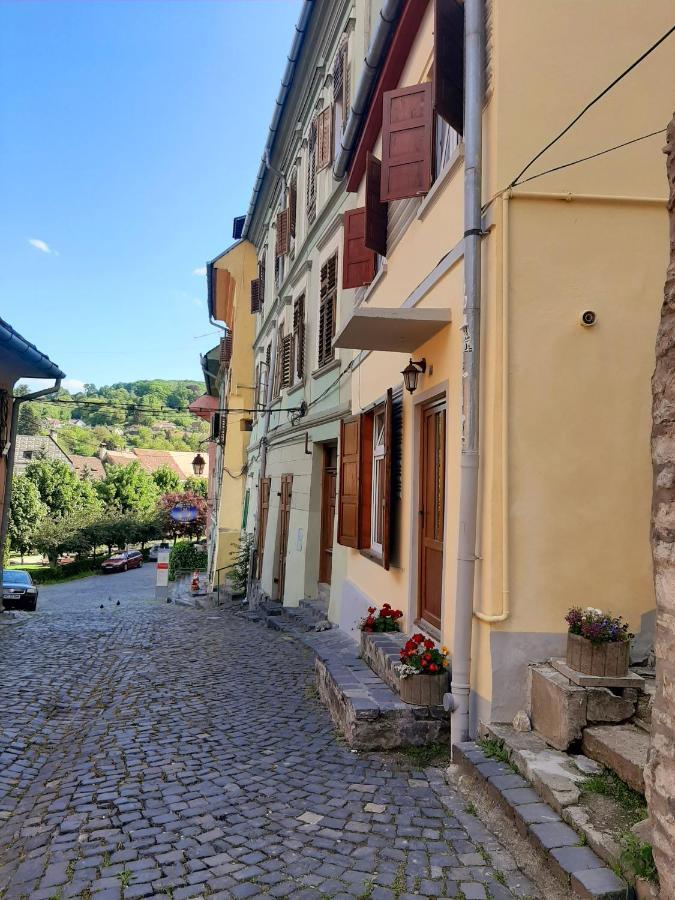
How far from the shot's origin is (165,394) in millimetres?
114562

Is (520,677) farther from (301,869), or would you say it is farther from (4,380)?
(4,380)

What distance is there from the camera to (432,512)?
557cm

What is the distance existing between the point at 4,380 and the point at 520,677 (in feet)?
35.6

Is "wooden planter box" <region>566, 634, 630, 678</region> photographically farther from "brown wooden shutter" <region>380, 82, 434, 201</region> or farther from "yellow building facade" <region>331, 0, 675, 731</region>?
"brown wooden shutter" <region>380, 82, 434, 201</region>

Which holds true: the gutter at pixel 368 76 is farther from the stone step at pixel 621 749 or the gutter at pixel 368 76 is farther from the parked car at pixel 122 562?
the parked car at pixel 122 562

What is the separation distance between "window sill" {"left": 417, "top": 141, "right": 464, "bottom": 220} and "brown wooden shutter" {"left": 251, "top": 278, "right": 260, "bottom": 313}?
14.0m

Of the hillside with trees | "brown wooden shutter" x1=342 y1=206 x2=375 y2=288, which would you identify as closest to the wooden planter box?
"brown wooden shutter" x1=342 y1=206 x2=375 y2=288

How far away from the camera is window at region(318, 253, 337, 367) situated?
10.3 m

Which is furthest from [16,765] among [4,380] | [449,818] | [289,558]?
[4,380]

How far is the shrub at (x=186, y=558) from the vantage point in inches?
1139

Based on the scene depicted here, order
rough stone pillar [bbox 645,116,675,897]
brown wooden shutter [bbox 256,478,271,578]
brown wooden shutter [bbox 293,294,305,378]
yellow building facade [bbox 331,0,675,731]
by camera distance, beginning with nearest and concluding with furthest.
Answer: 1. rough stone pillar [bbox 645,116,675,897]
2. yellow building facade [bbox 331,0,675,731]
3. brown wooden shutter [bbox 293,294,305,378]
4. brown wooden shutter [bbox 256,478,271,578]

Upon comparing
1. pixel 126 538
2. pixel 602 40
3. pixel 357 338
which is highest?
pixel 602 40

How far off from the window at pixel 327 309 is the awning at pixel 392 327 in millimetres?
4291

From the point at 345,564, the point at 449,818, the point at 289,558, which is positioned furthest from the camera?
the point at 289,558
